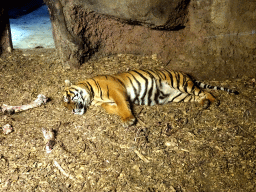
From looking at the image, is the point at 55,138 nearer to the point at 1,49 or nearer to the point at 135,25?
the point at 135,25

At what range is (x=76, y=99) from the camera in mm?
3443

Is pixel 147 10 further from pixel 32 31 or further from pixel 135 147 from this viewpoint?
pixel 32 31

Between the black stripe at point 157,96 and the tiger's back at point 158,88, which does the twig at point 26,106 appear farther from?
the black stripe at point 157,96

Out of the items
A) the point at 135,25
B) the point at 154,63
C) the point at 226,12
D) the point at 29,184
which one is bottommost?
the point at 29,184

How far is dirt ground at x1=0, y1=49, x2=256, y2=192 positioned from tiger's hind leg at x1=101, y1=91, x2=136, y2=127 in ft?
0.28

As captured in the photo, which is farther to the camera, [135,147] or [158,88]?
[158,88]

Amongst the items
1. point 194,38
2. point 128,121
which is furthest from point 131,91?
point 194,38

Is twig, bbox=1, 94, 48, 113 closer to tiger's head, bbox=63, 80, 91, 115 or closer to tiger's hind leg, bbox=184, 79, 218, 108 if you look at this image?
tiger's head, bbox=63, 80, 91, 115

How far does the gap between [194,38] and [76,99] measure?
2.16 meters

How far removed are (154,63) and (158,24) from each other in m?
0.72

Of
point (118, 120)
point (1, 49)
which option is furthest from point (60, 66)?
point (118, 120)

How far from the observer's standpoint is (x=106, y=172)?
2.60 m

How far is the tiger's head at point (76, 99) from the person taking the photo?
3.42 m

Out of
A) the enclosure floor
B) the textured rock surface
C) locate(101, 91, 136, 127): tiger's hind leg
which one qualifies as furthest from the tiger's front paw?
the enclosure floor
